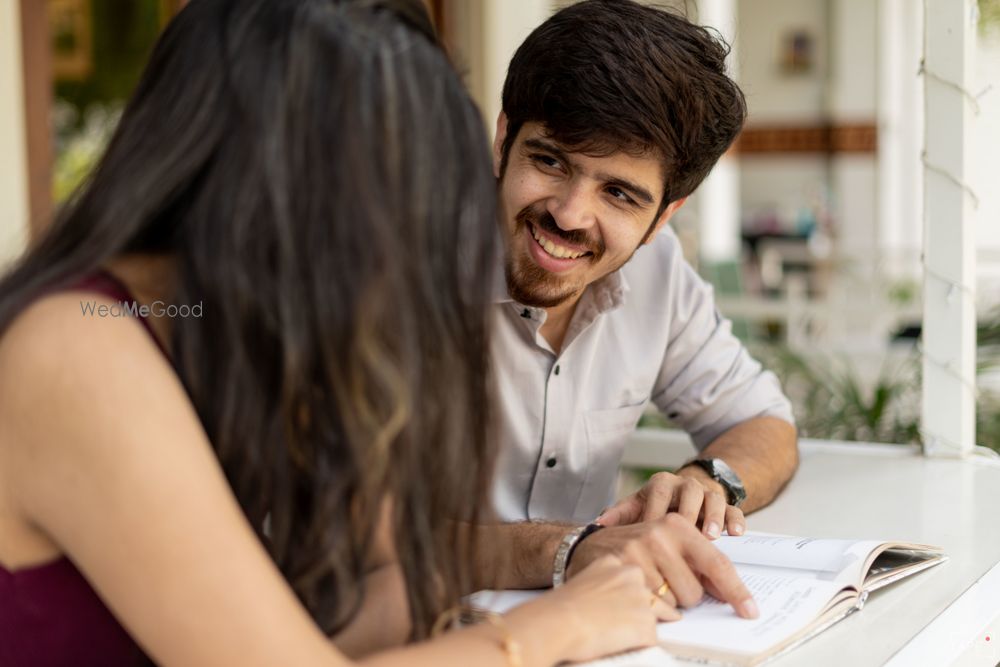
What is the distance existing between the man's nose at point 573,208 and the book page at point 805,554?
51cm

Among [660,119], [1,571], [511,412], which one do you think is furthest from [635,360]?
[1,571]

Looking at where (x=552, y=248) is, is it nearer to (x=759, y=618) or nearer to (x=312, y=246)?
(x=759, y=618)

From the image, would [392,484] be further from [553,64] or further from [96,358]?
[553,64]

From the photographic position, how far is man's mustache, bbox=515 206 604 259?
1.73 metres

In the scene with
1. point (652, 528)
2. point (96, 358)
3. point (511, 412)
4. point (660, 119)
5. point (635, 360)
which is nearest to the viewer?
point (96, 358)

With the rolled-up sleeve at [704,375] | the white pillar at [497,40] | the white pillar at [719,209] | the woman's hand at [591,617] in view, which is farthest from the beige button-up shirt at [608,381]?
the white pillar at [719,209]

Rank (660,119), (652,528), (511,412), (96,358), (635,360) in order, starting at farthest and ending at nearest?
(635,360) < (511,412) < (660,119) < (652,528) < (96,358)

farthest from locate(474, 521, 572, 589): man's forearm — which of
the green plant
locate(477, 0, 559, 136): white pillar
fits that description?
locate(477, 0, 559, 136): white pillar

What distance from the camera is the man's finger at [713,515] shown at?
1464 mm

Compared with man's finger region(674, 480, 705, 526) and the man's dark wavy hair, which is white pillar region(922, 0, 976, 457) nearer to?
the man's dark wavy hair

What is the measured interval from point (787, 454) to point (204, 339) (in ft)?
4.09

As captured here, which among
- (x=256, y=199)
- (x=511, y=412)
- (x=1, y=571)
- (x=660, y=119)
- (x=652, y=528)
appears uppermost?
(x=256, y=199)

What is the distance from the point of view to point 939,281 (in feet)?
6.69

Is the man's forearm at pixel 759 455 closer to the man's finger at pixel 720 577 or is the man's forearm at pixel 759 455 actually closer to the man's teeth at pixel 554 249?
the man's teeth at pixel 554 249
